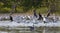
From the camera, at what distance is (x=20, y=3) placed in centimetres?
343

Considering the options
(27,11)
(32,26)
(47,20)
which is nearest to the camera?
(32,26)

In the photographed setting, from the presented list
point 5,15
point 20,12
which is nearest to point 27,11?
point 20,12

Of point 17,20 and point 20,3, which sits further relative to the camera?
point 20,3

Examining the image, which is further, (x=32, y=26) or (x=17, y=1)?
(x=17, y=1)

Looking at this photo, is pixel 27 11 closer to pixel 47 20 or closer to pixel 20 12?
pixel 20 12

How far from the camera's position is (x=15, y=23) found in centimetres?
308

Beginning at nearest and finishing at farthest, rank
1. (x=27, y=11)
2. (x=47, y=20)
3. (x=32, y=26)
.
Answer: (x=32, y=26) → (x=47, y=20) → (x=27, y=11)

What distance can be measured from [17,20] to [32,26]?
36 cm

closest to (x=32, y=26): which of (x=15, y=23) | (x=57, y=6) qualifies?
(x=15, y=23)

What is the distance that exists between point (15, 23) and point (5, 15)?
13.5 inches

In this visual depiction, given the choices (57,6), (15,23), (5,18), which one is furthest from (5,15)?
(57,6)

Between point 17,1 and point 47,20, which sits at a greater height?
point 17,1

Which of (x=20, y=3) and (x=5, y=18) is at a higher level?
(x=20, y=3)

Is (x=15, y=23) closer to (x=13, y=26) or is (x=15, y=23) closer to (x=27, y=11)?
(x=13, y=26)
